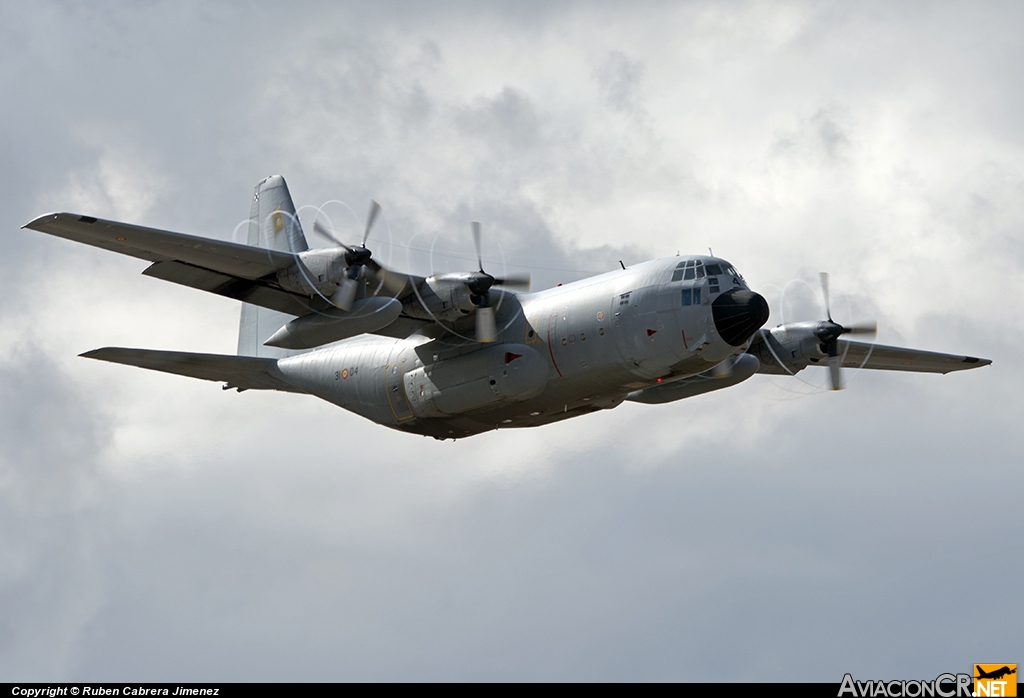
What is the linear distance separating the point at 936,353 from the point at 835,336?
185 inches

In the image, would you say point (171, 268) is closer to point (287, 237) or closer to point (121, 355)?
point (121, 355)

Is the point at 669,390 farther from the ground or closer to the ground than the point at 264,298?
closer to the ground

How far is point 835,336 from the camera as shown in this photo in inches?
1350

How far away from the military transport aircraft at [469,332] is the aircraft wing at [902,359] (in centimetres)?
206

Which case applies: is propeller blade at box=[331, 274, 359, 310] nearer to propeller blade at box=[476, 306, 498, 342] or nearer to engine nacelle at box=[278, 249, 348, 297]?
engine nacelle at box=[278, 249, 348, 297]

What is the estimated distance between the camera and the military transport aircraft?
27.8 metres

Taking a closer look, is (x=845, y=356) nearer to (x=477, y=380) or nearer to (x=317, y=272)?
(x=477, y=380)

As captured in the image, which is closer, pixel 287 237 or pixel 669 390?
pixel 669 390

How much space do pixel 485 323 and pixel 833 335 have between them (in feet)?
34.0

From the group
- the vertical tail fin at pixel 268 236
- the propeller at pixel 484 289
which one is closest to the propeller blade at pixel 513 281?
the propeller at pixel 484 289

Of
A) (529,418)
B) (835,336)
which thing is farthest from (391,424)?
(835,336)

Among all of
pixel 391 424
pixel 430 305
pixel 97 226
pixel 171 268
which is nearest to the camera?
pixel 97 226

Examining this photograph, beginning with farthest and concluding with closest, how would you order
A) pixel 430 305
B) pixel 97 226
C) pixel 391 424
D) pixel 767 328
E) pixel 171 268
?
1. pixel 767 328
2. pixel 391 424
3. pixel 430 305
4. pixel 171 268
5. pixel 97 226

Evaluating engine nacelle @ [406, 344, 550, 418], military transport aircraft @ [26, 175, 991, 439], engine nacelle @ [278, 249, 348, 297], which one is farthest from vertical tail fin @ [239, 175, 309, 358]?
engine nacelle @ [278, 249, 348, 297]
